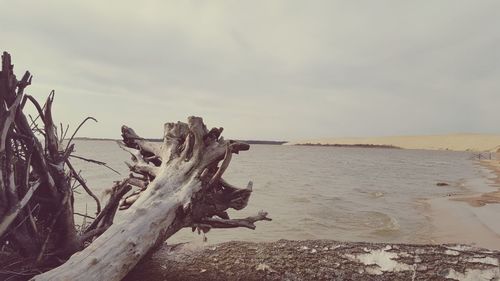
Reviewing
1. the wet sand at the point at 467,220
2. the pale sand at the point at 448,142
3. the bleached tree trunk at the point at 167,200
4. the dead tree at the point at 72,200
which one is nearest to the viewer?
the bleached tree trunk at the point at 167,200

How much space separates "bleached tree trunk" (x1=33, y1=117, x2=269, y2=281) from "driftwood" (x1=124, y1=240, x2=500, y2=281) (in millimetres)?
274

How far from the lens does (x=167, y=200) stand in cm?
370

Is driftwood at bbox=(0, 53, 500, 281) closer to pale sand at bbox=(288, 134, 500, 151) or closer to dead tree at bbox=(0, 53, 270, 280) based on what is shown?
dead tree at bbox=(0, 53, 270, 280)

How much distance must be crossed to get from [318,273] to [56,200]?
2281mm

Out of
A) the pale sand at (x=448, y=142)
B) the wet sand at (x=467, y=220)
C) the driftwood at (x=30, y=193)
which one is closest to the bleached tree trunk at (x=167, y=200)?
the driftwood at (x=30, y=193)

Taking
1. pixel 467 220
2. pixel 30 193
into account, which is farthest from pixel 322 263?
pixel 467 220

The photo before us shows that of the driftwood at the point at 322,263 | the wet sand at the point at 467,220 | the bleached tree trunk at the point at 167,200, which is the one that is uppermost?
the bleached tree trunk at the point at 167,200

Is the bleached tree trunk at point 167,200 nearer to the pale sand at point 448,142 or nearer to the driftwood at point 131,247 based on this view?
the driftwood at point 131,247

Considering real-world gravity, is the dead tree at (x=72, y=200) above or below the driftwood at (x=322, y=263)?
above

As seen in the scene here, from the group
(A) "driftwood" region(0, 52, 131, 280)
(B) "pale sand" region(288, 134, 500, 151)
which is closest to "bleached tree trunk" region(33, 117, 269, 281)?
(A) "driftwood" region(0, 52, 131, 280)

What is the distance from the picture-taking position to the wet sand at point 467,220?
8.30 meters

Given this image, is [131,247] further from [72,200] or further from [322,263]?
[322,263]

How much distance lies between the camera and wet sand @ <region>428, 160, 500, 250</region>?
8305 millimetres

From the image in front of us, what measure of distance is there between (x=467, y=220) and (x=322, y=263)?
8733 mm
